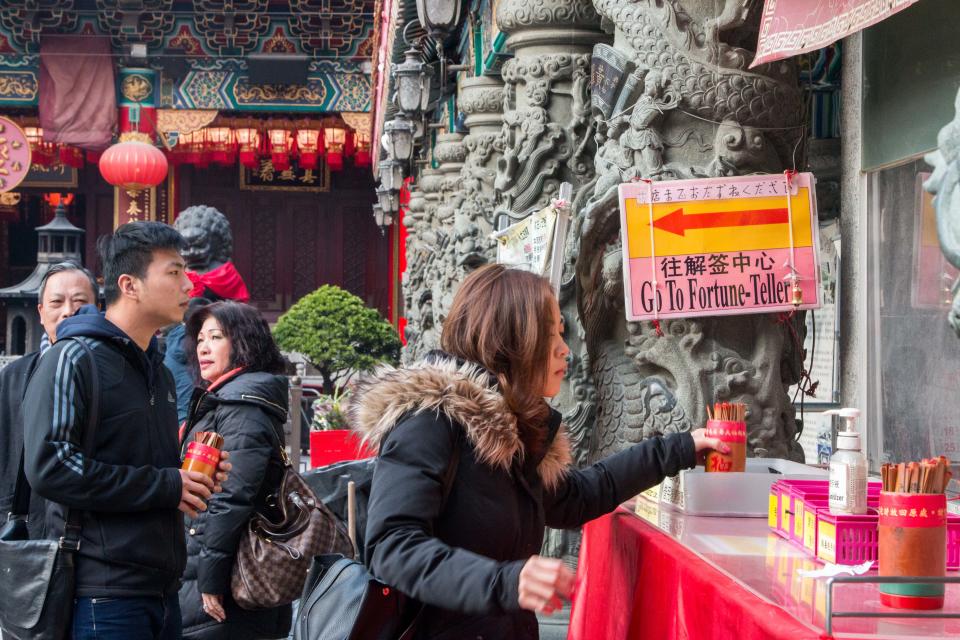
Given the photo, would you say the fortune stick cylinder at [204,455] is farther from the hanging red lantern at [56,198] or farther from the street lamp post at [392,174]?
the hanging red lantern at [56,198]

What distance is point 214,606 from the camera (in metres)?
3.55

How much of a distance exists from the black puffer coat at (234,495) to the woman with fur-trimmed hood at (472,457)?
1456 millimetres

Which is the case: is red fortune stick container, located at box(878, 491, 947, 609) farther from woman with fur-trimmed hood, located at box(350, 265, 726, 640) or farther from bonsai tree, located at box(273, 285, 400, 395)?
bonsai tree, located at box(273, 285, 400, 395)

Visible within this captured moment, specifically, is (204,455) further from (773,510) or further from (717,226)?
(717,226)

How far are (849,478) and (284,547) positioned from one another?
1.92m

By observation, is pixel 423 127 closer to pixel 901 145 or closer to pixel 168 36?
pixel 901 145

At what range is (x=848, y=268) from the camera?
14.6 ft

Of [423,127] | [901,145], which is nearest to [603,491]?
[901,145]

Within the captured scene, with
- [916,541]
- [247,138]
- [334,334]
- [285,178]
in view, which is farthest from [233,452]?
[285,178]

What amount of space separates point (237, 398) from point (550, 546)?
2038 mm

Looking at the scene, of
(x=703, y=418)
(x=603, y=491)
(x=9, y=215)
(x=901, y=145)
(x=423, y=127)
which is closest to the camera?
(x=603, y=491)

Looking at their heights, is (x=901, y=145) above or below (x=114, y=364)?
above

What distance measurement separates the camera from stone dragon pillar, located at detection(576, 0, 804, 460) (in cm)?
418

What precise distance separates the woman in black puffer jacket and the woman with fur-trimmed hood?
4.78ft
